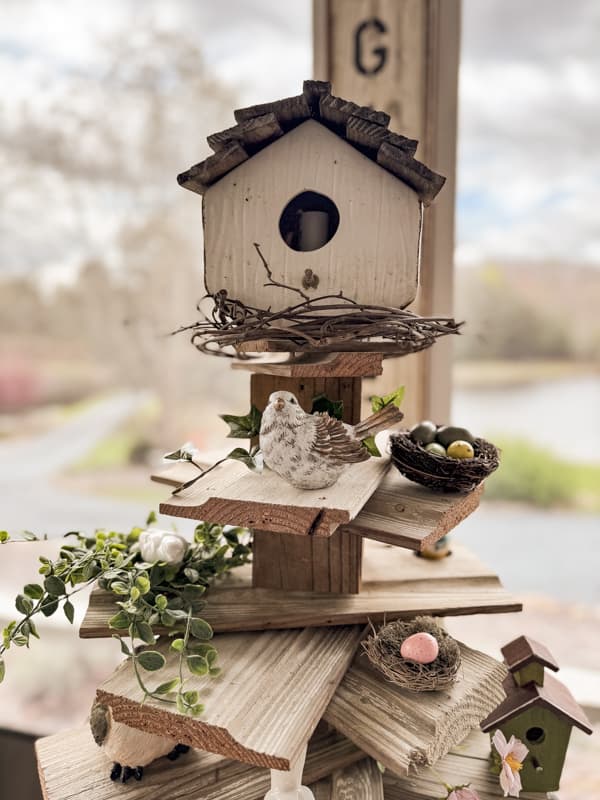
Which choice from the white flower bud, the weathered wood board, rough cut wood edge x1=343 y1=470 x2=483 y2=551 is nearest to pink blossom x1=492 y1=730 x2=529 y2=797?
rough cut wood edge x1=343 y1=470 x2=483 y2=551

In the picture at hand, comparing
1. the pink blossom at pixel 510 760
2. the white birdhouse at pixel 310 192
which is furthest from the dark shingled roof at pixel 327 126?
the pink blossom at pixel 510 760

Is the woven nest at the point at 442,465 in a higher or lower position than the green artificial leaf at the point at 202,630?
higher

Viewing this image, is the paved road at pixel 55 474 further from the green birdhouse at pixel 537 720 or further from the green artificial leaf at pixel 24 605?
the green birdhouse at pixel 537 720

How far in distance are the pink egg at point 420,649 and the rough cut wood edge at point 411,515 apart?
12 cm

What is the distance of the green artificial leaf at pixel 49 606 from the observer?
2.76 ft

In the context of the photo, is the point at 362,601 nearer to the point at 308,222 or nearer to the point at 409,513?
the point at 409,513

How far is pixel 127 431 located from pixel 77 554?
78cm

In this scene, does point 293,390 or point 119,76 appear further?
point 119,76

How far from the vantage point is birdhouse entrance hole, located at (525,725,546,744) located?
88 cm

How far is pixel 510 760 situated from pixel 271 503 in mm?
459

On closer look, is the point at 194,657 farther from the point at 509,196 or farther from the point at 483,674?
the point at 509,196

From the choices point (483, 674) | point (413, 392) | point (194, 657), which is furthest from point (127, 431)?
point (483, 674)

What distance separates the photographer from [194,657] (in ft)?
2.56

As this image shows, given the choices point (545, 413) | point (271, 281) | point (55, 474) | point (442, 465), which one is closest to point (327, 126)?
point (271, 281)
